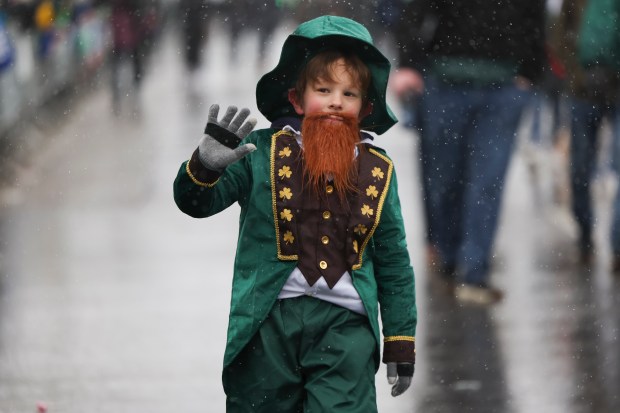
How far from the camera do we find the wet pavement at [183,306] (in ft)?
21.3

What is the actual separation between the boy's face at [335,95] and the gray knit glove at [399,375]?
0.75 meters

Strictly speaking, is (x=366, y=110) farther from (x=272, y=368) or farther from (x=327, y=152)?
(x=272, y=368)

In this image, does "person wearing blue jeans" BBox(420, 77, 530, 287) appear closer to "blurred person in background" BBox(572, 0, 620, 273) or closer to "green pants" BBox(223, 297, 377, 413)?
"blurred person in background" BBox(572, 0, 620, 273)

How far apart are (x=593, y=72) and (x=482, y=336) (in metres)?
2.63

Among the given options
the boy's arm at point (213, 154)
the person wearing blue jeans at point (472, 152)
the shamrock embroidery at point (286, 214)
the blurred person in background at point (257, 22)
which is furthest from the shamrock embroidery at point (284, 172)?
the blurred person in background at point (257, 22)

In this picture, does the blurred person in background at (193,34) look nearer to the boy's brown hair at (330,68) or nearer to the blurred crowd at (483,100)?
the blurred crowd at (483,100)

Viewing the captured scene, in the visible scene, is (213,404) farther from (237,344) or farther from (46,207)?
(46,207)

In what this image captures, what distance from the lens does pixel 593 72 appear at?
9500 mm

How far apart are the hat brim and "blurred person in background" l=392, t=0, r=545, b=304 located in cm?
370

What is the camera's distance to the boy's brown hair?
4.47 meters

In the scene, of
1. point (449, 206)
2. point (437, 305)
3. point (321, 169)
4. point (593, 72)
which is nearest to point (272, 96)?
point (321, 169)

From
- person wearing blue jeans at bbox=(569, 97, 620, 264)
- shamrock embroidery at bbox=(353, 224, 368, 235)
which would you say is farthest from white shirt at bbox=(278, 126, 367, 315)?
person wearing blue jeans at bbox=(569, 97, 620, 264)

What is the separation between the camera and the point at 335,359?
4.39 meters

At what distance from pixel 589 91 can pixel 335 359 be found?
18.8ft
